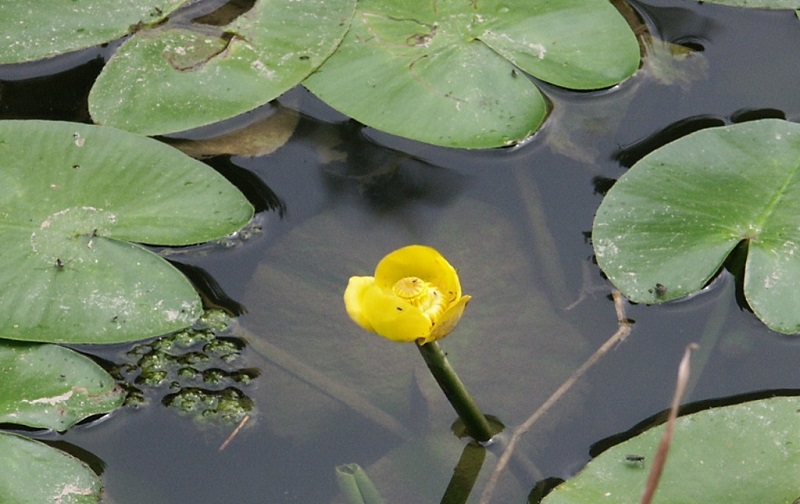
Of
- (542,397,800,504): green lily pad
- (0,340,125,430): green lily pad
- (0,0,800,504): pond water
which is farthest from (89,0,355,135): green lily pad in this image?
(542,397,800,504): green lily pad

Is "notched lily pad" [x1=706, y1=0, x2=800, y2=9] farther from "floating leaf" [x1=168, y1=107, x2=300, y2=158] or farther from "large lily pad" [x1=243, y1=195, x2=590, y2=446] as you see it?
"floating leaf" [x1=168, y1=107, x2=300, y2=158]

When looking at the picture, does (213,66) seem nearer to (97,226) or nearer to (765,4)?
(97,226)

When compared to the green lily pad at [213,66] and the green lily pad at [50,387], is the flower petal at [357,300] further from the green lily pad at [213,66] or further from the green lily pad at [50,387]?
the green lily pad at [213,66]

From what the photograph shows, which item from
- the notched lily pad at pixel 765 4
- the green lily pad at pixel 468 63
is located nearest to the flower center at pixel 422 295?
the green lily pad at pixel 468 63

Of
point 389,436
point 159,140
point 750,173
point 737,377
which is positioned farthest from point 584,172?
point 159,140

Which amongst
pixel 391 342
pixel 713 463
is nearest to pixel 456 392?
pixel 391 342

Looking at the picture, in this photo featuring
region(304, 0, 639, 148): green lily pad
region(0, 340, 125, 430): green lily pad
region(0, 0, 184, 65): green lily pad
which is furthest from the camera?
region(0, 0, 184, 65): green lily pad

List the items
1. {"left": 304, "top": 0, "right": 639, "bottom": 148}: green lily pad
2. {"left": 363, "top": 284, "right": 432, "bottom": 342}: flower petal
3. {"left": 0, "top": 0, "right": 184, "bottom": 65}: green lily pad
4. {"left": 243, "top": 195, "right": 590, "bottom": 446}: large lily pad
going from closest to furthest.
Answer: {"left": 363, "top": 284, "right": 432, "bottom": 342}: flower petal < {"left": 243, "top": 195, "right": 590, "bottom": 446}: large lily pad < {"left": 304, "top": 0, "right": 639, "bottom": 148}: green lily pad < {"left": 0, "top": 0, "right": 184, "bottom": 65}: green lily pad
